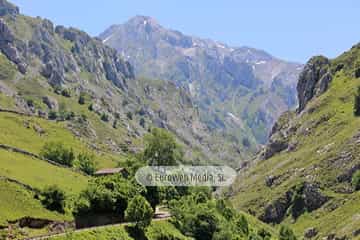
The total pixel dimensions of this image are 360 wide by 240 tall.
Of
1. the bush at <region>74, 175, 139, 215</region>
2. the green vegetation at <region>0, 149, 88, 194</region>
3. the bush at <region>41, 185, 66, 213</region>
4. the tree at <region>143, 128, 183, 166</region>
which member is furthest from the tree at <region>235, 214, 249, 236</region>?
the bush at <region>41, 185, 66, 213</region>

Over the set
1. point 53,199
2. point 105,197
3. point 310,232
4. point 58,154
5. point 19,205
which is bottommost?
point 310,232

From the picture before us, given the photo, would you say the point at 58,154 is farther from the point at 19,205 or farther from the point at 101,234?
the point at 101,234

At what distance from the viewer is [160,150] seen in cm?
14012

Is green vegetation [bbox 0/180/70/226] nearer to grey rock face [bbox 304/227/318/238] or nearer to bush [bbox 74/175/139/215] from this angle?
bush [bbox 74/175/139/215]

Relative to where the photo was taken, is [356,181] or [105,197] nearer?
[105,197]

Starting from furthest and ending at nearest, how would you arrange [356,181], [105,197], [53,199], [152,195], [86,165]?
[356,181] < [86,165] < [152,195] < [53,199] < [105,197]

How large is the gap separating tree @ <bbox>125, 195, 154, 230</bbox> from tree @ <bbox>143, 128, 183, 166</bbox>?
165 feet

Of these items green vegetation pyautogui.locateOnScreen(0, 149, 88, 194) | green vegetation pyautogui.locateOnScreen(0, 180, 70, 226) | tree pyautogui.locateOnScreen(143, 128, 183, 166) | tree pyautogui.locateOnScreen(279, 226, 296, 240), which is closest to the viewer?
green vegetation pyautogui.locateOnScreen(0, 180, 70, 226)

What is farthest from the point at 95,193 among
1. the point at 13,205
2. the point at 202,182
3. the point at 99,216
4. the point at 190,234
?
the point at 202,182

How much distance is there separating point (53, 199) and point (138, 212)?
15.1 m

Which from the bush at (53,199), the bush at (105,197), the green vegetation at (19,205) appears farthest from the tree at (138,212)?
the bush at (53,199)

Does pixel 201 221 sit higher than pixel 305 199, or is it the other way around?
pixel 305 199

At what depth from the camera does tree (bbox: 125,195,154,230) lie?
85944 millimetres

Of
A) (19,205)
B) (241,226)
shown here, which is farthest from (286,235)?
(19,205)
